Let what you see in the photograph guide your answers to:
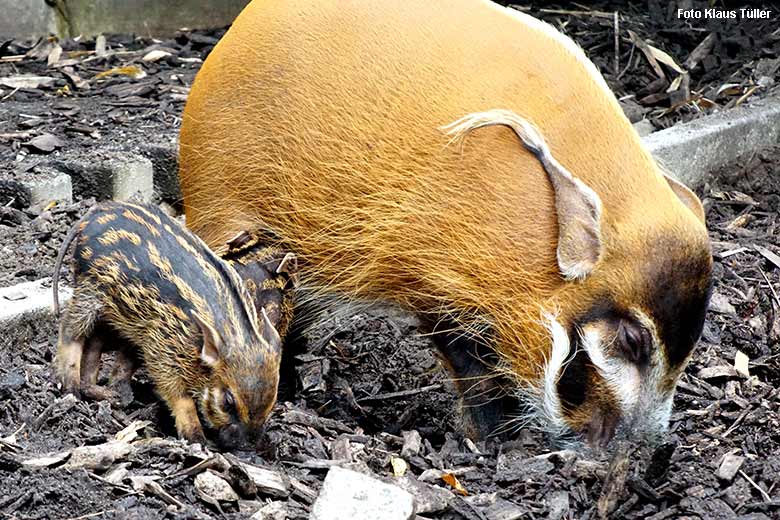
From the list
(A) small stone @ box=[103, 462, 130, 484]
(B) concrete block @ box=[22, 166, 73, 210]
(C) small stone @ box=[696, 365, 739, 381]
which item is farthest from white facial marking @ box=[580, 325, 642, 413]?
(B) concrete block @ box=[22, 166, 73, 210]

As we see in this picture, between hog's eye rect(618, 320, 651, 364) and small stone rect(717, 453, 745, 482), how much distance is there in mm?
434

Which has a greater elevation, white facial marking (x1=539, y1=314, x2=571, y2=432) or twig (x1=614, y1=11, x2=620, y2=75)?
white facial marking (x1=539, y1=314, x2=571, y2=432)

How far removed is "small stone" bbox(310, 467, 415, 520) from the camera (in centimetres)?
329

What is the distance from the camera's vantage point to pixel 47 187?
231 inches

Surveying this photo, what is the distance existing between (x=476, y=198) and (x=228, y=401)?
3.66 ft

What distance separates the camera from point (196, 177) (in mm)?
4875

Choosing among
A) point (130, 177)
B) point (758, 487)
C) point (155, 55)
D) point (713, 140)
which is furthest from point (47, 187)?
point (713, 140)

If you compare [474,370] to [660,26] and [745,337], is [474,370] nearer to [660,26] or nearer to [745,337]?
[745,337]

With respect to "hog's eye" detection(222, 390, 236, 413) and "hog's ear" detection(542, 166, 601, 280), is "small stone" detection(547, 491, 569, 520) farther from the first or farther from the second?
"hog's eye" detection(222, 390, 236, 413)

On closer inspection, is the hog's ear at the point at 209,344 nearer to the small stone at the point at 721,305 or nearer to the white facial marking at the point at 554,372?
the white facial marking at the point at 554,372

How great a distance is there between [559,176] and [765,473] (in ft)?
3.95

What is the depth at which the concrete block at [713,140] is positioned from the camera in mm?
6863

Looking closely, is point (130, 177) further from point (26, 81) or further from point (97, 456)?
point (97, 456)

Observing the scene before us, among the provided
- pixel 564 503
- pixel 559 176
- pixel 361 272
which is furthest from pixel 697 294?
pixel 361 272
